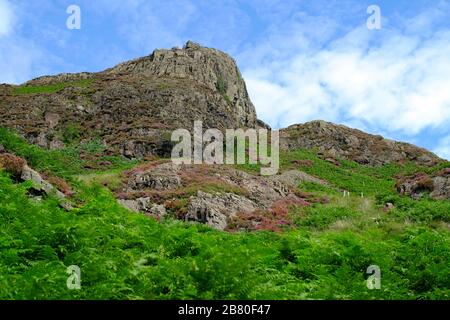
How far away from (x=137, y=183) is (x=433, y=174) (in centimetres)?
2131

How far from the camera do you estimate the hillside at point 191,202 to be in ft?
27.1

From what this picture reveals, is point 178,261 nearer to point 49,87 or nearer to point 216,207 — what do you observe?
point 216,207

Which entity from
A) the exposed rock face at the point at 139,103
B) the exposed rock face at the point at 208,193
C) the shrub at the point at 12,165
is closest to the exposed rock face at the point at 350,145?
the exposed rock face at the point at 139,103

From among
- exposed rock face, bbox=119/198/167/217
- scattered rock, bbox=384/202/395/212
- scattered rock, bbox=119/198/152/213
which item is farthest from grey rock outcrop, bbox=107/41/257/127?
exposed rock face, bbox=119/198/167/217

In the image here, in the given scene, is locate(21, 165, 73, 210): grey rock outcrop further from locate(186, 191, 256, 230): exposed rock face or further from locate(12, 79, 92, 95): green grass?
locate(12, 79, 92, 95): green grass

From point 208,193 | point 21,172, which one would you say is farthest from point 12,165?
point 208,193

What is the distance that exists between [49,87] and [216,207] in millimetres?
51505

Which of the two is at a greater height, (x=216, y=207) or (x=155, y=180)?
(x=155, y=180)

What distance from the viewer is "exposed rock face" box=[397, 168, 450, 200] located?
33.6m

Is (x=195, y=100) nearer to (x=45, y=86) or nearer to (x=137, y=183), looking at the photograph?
(x=45, y=86)

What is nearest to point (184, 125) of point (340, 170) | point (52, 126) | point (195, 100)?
point (195, 100)

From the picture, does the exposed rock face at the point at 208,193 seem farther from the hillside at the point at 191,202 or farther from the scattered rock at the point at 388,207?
the scattered rock at the point at 388,207

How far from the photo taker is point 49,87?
72562 millimetres

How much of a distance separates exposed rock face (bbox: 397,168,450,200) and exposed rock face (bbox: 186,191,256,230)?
11.9m
